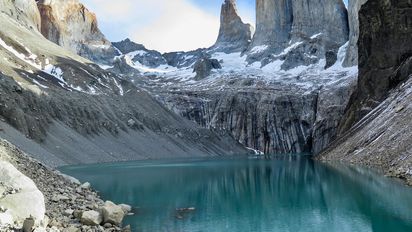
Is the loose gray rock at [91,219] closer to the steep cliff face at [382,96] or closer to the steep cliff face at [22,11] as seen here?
the steep cliff face at [382,96]

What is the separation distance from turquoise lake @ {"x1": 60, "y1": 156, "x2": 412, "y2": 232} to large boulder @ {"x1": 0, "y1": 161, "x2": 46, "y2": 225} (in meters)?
6.57

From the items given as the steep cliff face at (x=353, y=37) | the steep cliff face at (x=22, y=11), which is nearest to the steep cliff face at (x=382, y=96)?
the steep cliff face at (x=353, y=37)

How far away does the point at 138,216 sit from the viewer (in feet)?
94.0

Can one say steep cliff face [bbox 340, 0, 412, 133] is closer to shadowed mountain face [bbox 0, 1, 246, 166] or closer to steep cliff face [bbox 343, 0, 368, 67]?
shadowed mountain face [bbox 0, 1, 246, 166]

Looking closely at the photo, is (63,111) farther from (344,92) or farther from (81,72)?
(344,92)

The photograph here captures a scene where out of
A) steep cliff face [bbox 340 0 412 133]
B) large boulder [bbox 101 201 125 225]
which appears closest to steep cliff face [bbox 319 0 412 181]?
steep cliff face [bbox 340 0 412 133]

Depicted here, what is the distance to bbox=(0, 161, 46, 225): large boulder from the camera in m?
18.4

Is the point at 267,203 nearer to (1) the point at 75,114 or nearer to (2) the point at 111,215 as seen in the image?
(2) the point at 111,215

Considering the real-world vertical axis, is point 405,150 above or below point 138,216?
above

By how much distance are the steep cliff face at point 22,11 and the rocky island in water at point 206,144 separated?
0.85 meters

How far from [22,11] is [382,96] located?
13365 cm

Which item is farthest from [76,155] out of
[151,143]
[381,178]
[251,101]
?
[251,101]

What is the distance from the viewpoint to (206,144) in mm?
144750

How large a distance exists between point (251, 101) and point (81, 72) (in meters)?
76.2
